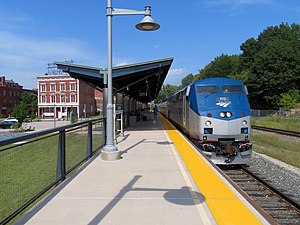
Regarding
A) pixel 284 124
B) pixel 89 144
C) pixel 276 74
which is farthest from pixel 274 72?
pixel 89 144

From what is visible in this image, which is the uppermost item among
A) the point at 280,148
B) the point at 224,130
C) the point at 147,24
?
the point at 147,24

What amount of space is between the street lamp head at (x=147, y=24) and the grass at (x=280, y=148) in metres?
8.31

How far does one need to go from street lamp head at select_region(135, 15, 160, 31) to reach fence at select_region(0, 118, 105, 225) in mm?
3439

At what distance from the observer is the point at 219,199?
4688mm

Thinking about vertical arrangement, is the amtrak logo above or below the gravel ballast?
above

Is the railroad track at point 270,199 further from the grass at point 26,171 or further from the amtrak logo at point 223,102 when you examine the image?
the grass at point 26,171

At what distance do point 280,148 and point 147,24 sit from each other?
12.8 m

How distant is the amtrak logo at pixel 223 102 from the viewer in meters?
10.3

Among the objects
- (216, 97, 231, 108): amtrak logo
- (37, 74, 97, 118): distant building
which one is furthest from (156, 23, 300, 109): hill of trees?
(216, 97, 231, 108): amtrak logo

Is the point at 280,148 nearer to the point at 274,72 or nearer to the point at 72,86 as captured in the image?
the point at 274,72

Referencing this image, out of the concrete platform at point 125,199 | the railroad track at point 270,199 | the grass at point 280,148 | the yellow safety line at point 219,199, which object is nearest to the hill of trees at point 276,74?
the grass at point 280,148

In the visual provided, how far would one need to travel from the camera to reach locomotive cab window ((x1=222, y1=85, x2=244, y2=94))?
11.0 metres

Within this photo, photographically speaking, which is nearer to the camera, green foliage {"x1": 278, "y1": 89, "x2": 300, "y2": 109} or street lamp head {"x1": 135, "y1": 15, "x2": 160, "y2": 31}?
street lamp head {"x1": 135, "y1": 15, "x2": 160, "y2": 31}

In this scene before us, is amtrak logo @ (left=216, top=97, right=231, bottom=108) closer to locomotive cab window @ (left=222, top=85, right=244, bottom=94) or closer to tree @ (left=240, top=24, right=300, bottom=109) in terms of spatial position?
locomotive cab window @ (left=222, top=85, right=244, bottom=94)
